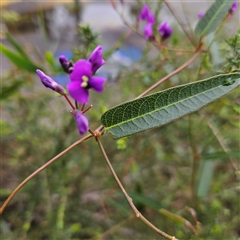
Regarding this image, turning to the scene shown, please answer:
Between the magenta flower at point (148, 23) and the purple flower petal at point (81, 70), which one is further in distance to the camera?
the magenta flower at point (148, 23)

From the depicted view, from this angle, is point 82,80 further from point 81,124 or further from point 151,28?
point 151,28

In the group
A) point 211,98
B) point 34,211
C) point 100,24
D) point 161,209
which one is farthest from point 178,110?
point 100,24

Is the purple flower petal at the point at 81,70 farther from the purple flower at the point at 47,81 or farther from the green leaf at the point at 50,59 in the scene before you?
the green leaf at the point at 50,59

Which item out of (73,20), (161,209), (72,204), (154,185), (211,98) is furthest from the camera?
(73,20)

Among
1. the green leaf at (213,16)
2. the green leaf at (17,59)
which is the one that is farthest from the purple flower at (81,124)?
the green leaf at (17,59)

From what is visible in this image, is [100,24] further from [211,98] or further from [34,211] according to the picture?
[211,98]

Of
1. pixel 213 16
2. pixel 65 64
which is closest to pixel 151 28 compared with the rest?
pixel 213 16

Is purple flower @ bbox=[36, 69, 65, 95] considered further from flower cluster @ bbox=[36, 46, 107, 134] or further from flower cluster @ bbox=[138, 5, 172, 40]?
flower cluster @ bbox=[138, 5, 172, 40]

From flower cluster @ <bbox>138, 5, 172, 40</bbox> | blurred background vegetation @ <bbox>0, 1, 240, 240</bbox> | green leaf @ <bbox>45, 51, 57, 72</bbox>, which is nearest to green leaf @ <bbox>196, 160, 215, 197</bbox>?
blurred background vegetation @ <bbox>0, 1, 240, 240</bbox>
